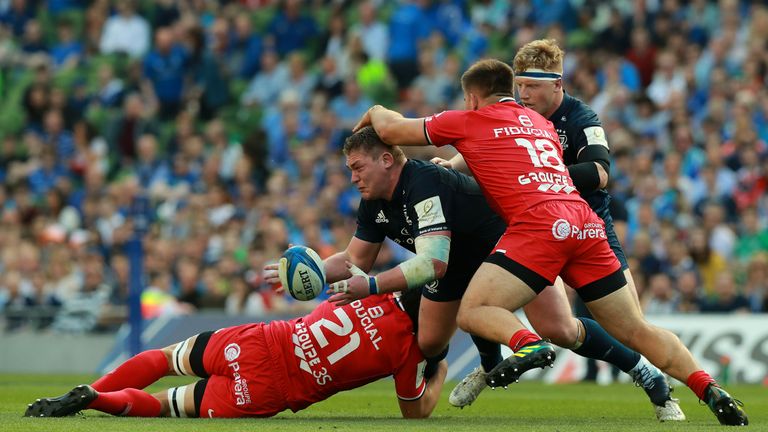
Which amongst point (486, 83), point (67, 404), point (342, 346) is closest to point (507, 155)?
point (486, 83)

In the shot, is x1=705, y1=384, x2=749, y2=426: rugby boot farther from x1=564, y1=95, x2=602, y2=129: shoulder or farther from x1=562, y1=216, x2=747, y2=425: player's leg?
x1=564, y1=95, x2=602, y2=129: shoulder

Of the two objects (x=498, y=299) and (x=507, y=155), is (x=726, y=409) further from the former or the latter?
(x=507, y=155)

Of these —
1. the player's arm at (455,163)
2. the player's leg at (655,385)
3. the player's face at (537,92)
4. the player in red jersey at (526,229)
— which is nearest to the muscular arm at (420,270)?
the player in red jersey at (526,229)

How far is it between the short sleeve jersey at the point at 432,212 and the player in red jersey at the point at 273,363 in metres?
0.49

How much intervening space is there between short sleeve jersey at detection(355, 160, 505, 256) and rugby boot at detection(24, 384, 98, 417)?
2.10 m

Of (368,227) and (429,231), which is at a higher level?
(368,227)

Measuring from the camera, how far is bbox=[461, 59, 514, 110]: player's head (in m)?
9.15

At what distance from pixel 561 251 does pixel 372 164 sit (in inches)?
52.5

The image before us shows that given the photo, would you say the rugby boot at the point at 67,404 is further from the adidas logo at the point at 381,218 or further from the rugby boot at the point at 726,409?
the rugby boot at the point at 726,409

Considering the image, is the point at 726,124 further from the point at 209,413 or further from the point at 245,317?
the point at 209,413

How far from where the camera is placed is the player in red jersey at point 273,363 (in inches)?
359

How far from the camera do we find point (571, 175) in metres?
9.62

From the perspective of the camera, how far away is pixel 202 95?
78.2 feet

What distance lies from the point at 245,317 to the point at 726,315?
5.59m
